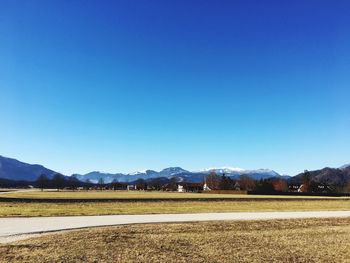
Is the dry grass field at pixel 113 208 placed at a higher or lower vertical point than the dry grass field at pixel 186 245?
higher

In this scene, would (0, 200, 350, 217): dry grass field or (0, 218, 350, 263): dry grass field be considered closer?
(0, 218, 350, 263): dry grass field

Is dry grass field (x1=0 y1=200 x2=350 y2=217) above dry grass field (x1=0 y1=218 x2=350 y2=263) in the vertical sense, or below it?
above

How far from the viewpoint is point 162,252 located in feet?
48.8

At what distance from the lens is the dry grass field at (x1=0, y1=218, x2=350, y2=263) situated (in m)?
13.9

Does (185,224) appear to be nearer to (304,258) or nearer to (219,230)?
(219,230)

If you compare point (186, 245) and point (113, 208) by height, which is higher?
point (113, 208)

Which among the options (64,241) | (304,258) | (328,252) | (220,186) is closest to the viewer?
(304,258)

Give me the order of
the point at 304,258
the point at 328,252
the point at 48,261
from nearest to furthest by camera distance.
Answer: the point at 48,261, the point at 304,258, the point at 328,252

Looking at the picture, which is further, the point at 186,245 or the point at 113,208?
the point at 113,208

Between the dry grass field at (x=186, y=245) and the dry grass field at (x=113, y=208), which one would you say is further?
the dry grass field at (x=113, y=208)

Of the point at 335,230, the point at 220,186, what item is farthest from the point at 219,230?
the point at 220,186

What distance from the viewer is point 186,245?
16.5m

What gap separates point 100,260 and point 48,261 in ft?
5.05

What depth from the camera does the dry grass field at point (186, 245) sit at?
45.5 feet
